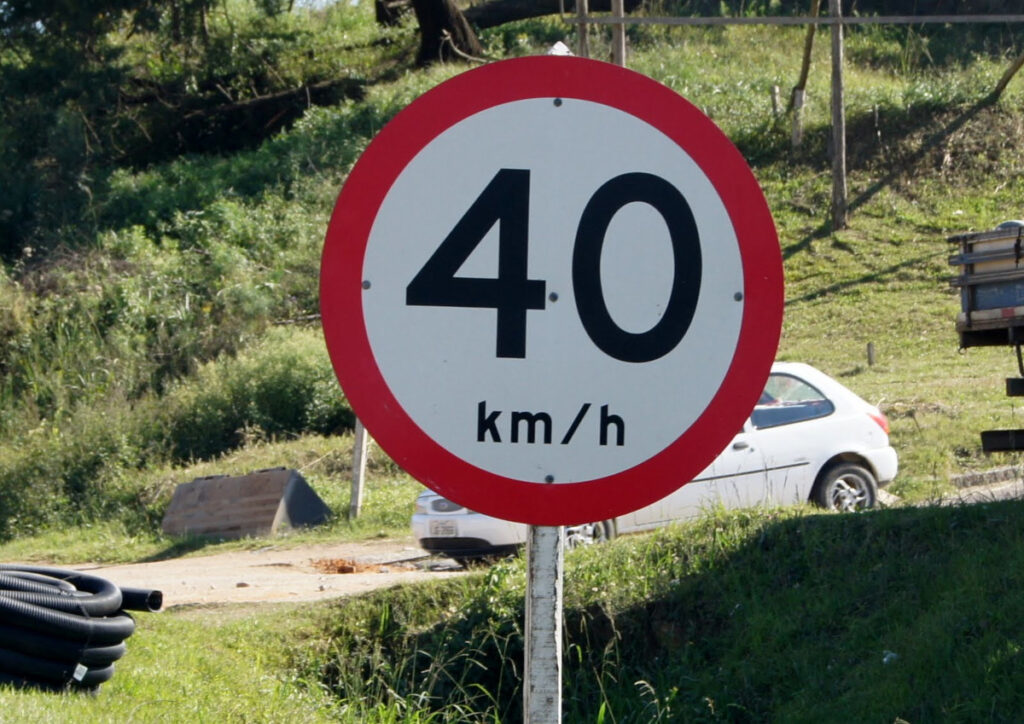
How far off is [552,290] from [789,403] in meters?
8.88

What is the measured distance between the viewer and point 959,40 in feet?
92.0

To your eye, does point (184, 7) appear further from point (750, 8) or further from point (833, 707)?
point (833, 707)

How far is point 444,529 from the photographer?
9883 millimetres

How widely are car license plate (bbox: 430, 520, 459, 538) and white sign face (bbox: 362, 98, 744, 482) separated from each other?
7.68 metres

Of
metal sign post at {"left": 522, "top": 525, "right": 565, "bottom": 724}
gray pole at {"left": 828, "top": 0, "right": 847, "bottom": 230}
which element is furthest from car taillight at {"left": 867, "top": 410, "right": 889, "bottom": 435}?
metal sign post at {"left": 522, "top": 525, "right": 565, "bottom": 724}

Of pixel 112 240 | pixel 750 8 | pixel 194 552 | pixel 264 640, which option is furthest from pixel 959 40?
pixel 264 640

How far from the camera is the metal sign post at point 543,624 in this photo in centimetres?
222

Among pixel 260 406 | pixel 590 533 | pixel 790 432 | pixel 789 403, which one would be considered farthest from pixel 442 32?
pixel 590 533

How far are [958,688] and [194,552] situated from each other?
375 inches

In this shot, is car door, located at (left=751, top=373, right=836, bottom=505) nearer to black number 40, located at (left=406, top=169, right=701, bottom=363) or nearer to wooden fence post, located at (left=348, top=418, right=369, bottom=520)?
wooden fence post, located at (left=348, top=418, right=369, bottom=520)

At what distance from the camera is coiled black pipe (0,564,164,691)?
14.9ft

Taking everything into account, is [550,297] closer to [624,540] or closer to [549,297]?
[549,297]

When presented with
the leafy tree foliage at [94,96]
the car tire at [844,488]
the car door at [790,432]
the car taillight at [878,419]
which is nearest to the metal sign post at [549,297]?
the car door at [790,432]

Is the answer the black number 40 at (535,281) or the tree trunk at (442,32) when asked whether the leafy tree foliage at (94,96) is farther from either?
the black number 40 at (535,281)
